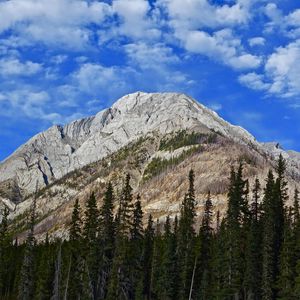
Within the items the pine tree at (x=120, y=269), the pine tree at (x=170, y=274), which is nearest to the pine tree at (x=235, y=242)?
the pine tree at (x=170, y=274)

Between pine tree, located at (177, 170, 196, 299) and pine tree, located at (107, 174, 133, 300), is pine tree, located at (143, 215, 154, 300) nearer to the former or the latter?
pine tree, located at (177, 170, 196, 299)

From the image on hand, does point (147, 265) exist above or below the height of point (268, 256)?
above

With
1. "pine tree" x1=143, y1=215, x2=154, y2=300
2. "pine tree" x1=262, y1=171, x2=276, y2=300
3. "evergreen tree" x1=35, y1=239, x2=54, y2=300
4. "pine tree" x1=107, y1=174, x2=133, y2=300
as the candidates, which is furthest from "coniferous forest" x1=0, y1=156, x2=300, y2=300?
"evergreen tree" x1=35, y1=239, x2=54, y2=300

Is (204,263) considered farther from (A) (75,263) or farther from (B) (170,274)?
(A) (75,263)

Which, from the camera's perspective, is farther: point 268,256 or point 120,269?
point 120,269

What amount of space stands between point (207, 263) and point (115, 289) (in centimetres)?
1726

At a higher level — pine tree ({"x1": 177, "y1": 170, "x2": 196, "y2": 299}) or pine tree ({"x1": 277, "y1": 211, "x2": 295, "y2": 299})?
pine tree ({"x1": 177, "y1": 170, "x2": 196, "y2": 299})

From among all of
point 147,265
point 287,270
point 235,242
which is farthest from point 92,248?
point 287,270

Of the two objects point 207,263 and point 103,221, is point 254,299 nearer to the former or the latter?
point 207,263

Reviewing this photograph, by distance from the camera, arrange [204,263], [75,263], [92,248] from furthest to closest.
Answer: [204,263] < [75,263] < [92,248]

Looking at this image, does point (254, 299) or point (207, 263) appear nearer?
point (254, 299)

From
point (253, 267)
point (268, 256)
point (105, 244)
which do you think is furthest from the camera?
point (105, 244)

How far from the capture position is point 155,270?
92375 mm

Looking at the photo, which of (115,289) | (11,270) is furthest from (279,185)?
(11,270)
